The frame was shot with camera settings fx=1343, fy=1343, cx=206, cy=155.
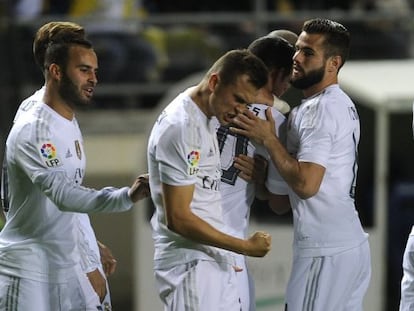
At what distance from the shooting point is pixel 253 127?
16.8 feet

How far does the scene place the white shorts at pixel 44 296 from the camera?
531 cm

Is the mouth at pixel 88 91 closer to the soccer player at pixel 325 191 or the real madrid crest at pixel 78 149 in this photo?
the real madrid crest at pixel 78 149

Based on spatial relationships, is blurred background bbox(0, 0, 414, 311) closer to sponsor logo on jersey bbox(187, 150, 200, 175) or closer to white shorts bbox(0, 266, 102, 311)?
white shorts bbox(0, 266, 102, 311)

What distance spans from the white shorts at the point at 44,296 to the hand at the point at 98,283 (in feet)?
0.13

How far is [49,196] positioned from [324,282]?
1125mm

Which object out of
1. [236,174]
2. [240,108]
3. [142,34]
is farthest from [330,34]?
[142,34]

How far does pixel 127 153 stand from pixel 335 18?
195cm

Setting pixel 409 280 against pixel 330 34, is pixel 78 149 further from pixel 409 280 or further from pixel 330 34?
pixel 409 280

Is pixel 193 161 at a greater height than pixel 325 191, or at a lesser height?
greater

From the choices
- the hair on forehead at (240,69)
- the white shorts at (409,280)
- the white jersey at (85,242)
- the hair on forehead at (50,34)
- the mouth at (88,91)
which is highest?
the hair on forehead at (50,34)

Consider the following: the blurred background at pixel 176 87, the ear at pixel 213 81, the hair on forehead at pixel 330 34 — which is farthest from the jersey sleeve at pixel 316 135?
the blurred background at pixel 176 87

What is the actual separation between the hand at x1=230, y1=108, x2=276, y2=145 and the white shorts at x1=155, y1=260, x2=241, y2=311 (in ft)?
1.66

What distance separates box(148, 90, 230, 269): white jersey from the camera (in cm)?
497

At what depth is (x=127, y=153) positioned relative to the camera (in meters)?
10.6
